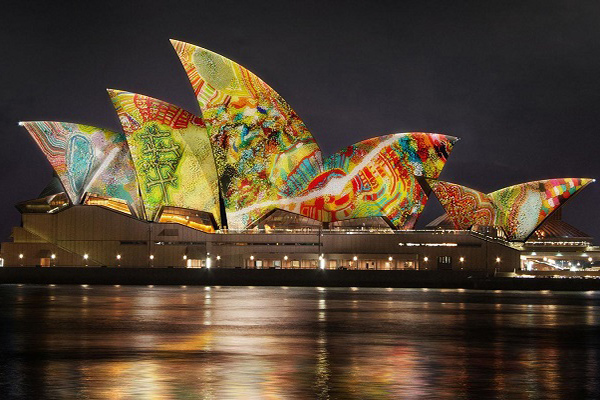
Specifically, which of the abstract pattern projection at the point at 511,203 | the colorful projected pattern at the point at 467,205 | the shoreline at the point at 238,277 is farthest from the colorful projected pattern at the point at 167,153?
the colorful projected pattern at the point at 467,205

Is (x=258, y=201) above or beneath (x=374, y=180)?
beneath

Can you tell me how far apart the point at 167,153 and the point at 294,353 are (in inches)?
2238

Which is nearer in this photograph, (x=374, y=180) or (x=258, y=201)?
(x=374, y=180)

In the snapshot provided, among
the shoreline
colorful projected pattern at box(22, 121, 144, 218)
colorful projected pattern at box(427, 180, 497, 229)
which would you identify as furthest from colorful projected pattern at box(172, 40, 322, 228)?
colorful projected pattern at box(427, 180, 497, 229)

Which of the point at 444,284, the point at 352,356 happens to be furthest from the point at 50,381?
the point at 444,284

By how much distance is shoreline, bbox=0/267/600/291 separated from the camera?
71.6 m

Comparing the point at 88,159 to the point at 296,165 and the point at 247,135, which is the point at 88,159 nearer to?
the point at 247,135

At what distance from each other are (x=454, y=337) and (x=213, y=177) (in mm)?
54206

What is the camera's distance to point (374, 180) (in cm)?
7762

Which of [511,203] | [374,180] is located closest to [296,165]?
[374,180]

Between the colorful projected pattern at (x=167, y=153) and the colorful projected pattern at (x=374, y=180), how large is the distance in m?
4.26

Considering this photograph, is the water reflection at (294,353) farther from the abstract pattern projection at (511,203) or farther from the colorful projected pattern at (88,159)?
the colorful projected pattern at (88,159)

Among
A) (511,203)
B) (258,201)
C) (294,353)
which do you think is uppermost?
(258,201)

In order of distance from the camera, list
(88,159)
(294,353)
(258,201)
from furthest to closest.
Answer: (258,201) < (88,159) < (294,353)
